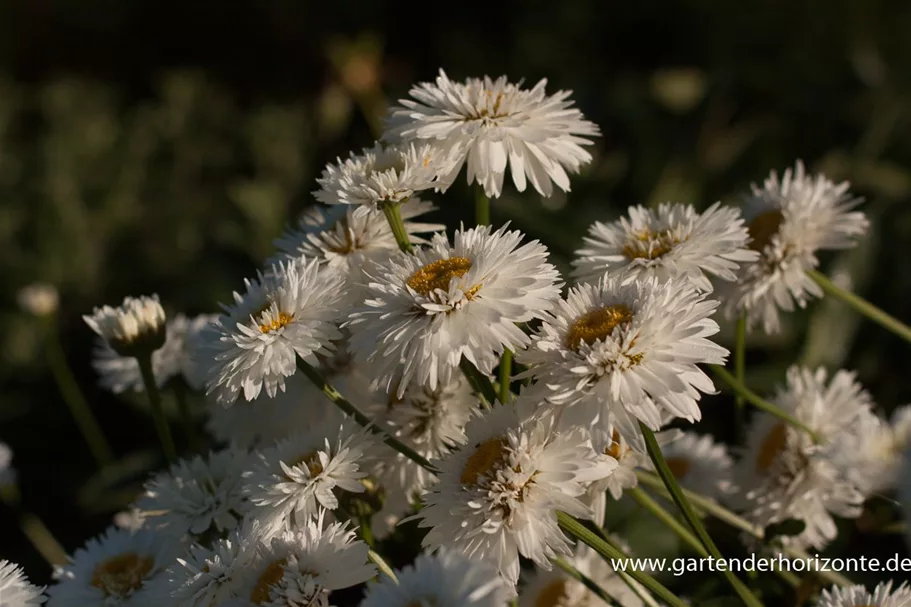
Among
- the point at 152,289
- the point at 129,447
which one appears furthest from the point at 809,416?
the point at 152,289

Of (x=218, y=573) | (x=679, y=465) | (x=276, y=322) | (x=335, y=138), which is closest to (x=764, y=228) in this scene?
(x=679, y=465)

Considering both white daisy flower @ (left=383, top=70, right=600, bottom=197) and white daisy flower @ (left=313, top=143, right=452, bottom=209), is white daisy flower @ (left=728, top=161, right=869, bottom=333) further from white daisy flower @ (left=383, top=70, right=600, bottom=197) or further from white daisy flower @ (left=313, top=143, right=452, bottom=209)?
white daisy flower @ (left=313, top=143, right=452, bottom=209)

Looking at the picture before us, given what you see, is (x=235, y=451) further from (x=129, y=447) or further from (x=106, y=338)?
(x=129, y=447)

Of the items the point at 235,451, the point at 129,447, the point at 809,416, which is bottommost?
the point at 129,447

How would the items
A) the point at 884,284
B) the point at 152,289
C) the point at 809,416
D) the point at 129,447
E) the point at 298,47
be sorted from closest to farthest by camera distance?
the point at 809,416, the point at 884,284, the point at 129,447, the point at 152,289, the point at 298,47

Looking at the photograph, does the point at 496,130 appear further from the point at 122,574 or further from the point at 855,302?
the point at 122,574
